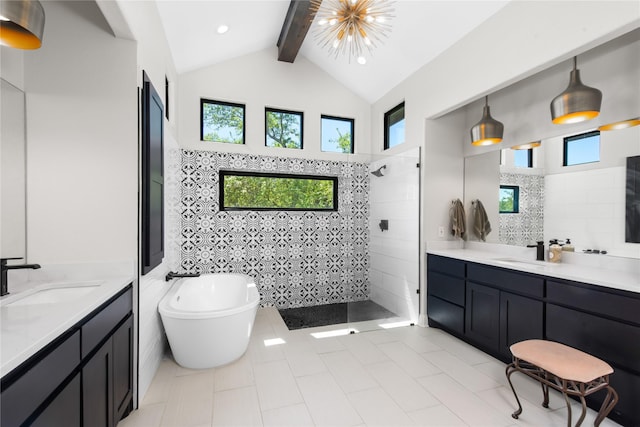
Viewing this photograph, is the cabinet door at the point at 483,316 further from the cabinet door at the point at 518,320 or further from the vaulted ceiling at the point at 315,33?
the vaulted ceiling at the point at 315,33

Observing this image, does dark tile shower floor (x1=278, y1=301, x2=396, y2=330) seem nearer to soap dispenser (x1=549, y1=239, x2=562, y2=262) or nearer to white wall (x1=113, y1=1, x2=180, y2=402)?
white wall (x1=113, y1=1, x2=180, y2=402)

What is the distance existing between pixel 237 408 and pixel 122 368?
798 millimetres

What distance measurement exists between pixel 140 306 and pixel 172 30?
2675mm

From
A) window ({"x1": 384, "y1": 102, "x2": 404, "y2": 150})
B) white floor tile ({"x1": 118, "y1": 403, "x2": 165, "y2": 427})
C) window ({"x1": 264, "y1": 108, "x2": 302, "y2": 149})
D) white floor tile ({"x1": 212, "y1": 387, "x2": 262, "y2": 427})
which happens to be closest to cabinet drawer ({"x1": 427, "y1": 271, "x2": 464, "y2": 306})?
window ({"x1": 384, "y1": 102, "x2": 404, "y2": 150})

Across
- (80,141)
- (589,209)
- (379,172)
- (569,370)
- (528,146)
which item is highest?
(528,146)

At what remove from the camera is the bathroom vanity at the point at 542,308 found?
1.84 metres

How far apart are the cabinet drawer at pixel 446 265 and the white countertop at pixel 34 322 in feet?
9.85

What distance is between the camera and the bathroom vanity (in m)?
1.84

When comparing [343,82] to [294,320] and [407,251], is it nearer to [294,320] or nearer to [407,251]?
[407,251]

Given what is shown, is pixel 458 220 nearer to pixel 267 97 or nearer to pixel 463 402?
pixel 463 402

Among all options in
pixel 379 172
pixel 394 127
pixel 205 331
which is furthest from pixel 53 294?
pixel 394 127

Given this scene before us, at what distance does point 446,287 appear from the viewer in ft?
10.8

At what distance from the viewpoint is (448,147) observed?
3.64 m

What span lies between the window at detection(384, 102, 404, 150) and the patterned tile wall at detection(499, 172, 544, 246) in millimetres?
1453
